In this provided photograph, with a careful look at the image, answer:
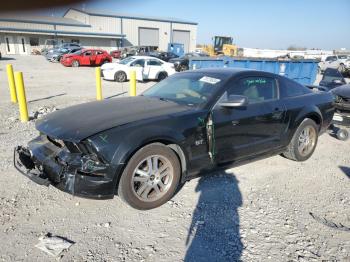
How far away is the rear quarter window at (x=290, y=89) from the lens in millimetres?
4766

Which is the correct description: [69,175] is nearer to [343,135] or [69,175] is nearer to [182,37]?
[343,135]

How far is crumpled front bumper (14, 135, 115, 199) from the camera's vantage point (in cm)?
306

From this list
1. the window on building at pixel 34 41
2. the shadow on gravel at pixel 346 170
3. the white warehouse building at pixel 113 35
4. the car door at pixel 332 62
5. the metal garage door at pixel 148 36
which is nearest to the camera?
the shadow on gravel at pixel 346 170

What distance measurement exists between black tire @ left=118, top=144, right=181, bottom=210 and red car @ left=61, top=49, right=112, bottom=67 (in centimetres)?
2295

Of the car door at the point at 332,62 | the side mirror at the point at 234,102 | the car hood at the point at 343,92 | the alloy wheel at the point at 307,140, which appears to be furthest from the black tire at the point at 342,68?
the side mirror at the point at 234,102

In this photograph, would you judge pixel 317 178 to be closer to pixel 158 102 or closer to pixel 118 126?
pixel 158 102

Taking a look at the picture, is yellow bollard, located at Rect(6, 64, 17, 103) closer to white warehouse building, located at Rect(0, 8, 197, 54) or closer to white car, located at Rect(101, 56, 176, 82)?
white car, located at Rect(101, 56, 176, 82)

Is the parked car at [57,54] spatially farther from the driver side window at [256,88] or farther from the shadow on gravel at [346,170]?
the shadow on gravel at [346,170]

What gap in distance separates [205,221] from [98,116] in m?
1.68

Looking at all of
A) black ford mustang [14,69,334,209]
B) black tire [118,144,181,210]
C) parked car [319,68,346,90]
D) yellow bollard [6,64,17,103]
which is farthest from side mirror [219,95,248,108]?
parked car [319,68,346,90]

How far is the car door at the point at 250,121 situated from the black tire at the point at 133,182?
2.12ft

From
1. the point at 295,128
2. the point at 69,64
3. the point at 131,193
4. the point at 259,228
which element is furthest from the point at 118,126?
the point at 69,64

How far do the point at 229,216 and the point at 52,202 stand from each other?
202cm

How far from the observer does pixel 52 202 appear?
3.59 m
